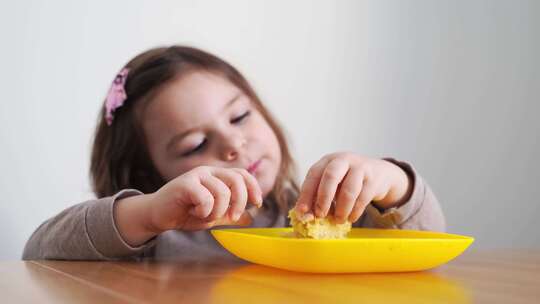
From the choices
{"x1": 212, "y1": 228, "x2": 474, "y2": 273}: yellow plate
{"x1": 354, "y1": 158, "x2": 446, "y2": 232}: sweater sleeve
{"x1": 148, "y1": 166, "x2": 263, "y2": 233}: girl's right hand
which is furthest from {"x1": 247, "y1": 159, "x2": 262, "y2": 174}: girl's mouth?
{"x1": 212, "y1": 228, "x2": 474, "y2": 273}: yellow plate

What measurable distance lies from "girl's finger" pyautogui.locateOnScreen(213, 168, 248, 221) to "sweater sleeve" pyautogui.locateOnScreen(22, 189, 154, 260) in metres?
0.18

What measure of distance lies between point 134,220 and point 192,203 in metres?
0.12

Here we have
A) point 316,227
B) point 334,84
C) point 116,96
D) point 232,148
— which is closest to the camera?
point 316,227

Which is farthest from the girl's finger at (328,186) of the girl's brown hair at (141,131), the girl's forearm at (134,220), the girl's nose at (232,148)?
the girl's brown hair at (141,131)

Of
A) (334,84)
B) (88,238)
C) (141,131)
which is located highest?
(334,84)

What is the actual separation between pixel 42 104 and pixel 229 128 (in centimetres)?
52

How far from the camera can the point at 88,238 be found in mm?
782

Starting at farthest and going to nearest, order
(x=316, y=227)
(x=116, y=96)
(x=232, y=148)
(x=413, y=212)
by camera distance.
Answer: (x=116, y=96), (x=232, y=148), (x=413, y=212), (x=316, y=227)

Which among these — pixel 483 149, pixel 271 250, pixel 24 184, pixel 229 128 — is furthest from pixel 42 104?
pixel 483 149

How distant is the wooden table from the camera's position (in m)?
0.41

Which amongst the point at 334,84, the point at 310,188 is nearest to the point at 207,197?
the point at 310,188

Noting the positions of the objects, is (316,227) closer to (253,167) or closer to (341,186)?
(341,186)

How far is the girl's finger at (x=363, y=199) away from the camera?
2.30 ft

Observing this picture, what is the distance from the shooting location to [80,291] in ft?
1.49
